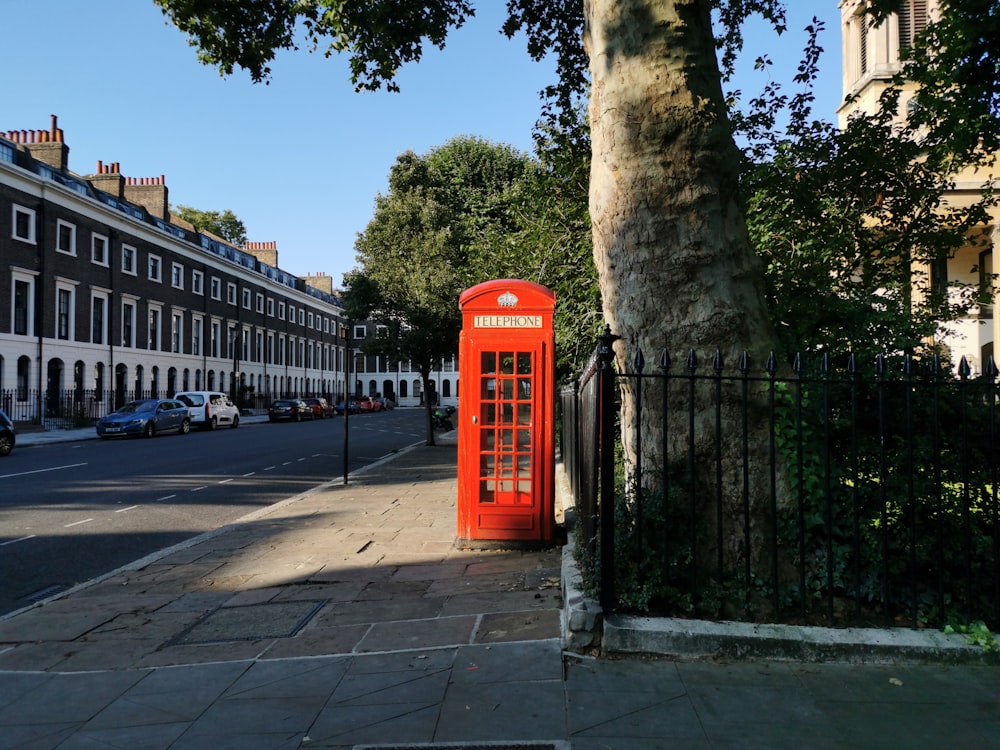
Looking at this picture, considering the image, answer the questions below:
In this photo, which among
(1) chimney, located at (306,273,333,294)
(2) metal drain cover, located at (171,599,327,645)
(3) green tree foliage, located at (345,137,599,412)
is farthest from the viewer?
(1) chimney, located at (306,273,333,294)

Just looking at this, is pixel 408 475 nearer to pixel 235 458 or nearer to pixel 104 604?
pixel 235 458

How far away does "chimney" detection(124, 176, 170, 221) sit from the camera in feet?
148

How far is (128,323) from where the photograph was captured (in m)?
39.7

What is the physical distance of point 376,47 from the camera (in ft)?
33.2

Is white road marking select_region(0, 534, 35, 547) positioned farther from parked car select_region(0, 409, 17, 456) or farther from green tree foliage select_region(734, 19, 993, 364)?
parked car select_region(0, 409, 17, 456)

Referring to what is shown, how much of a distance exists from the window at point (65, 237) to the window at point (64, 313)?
178 cm

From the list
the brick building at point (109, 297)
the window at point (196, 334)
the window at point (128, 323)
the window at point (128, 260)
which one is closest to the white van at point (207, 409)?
the brick building at point (109, 297)

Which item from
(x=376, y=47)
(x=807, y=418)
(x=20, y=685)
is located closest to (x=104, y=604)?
(x=20, y=685)

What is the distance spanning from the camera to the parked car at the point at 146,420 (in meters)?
25.9

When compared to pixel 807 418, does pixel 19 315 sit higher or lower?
higher

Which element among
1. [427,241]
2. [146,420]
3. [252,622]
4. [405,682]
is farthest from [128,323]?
[405,682]

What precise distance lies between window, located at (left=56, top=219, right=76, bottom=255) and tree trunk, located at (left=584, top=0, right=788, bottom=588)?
35423mm

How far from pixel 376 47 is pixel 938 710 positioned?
32.3 feet

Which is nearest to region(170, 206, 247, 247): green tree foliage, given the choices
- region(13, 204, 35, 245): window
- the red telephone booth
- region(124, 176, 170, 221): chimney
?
region(124, 176, 170, 221): chimney
